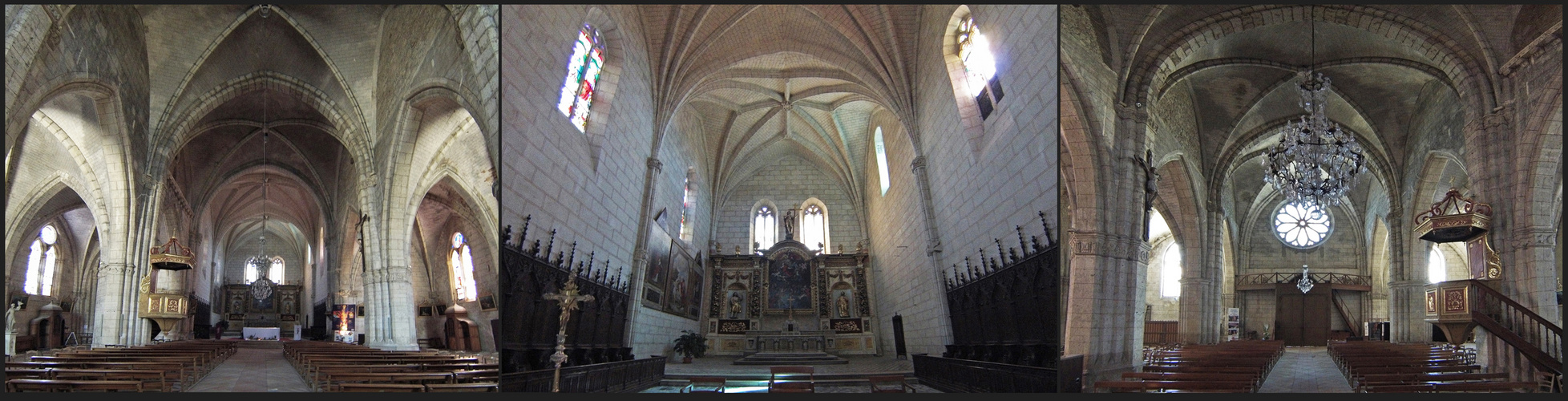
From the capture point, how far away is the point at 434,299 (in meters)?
29.3

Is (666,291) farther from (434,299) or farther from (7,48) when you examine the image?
(434,299)

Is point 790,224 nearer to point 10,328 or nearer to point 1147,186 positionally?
point 1147,186

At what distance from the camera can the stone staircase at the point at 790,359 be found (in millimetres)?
17438

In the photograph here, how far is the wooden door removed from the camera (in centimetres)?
3128

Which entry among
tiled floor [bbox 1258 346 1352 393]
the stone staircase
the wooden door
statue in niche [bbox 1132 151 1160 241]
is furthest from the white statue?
the wooden door

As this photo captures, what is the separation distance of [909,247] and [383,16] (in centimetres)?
1171

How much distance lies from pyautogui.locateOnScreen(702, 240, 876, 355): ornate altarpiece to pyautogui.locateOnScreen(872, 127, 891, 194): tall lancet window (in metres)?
3.00

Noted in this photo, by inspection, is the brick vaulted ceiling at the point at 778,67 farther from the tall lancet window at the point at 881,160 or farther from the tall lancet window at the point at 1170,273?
the tall lancet window at the point at 1170,273

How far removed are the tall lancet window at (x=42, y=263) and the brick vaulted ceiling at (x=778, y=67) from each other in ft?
72.8

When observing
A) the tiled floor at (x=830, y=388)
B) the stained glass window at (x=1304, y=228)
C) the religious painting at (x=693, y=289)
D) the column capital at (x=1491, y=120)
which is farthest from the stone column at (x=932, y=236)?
the stained glass window at (x=1304, y=228)

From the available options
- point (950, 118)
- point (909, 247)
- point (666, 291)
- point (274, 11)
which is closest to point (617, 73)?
point (950, 118)

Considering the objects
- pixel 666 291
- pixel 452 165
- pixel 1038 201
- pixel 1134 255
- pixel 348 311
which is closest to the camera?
pixel 1038 201

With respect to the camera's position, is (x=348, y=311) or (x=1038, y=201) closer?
(x=1038, y=201)

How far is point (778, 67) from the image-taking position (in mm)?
16328
